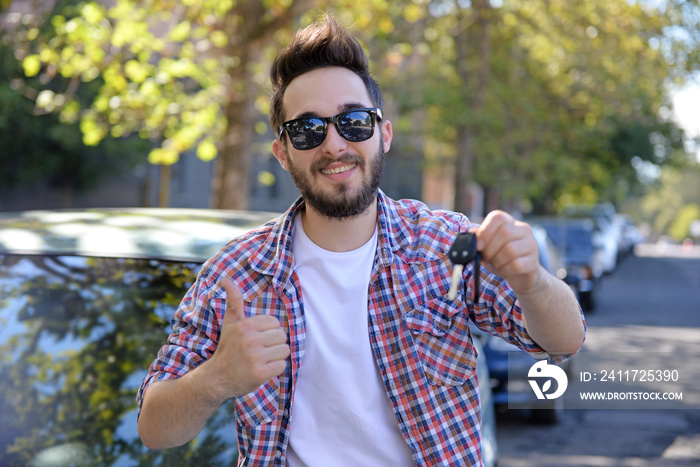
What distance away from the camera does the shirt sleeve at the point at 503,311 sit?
2006 mm

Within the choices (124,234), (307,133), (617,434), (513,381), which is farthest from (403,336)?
(617,434)

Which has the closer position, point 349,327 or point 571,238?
point 349,327

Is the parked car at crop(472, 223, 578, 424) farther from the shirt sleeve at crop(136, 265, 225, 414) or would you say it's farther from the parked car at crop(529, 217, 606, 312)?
the parked car at crop(529, 217, 606, 312)

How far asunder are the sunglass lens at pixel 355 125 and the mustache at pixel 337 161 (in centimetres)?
5

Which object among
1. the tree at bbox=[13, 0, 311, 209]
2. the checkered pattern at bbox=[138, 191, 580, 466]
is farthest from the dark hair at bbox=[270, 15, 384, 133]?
the tree at bbox=[13, 0, 311, 209]

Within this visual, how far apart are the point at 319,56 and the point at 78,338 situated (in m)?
1.46

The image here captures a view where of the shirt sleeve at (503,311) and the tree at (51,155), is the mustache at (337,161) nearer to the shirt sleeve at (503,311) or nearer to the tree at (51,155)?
the shirt sleeve at (503,311)

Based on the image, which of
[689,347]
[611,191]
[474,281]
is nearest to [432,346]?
[474,281]

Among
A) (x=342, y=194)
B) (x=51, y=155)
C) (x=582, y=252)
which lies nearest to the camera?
(x=342, y=194)

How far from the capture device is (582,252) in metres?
16.6

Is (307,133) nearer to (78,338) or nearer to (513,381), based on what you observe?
(78,338)

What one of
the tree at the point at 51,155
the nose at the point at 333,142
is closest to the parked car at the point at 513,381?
the nose at the point at 333,142

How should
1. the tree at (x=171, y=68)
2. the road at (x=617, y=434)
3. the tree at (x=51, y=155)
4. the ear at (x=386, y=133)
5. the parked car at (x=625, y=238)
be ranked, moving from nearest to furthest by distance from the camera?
the ear at (x=386, y=133), the road at (x=617, y=434), the tree at (x=171, y=68), the tree at (x=51, y=155), the parked car at (x=625, y=238)

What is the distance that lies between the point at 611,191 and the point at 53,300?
2113 inches
